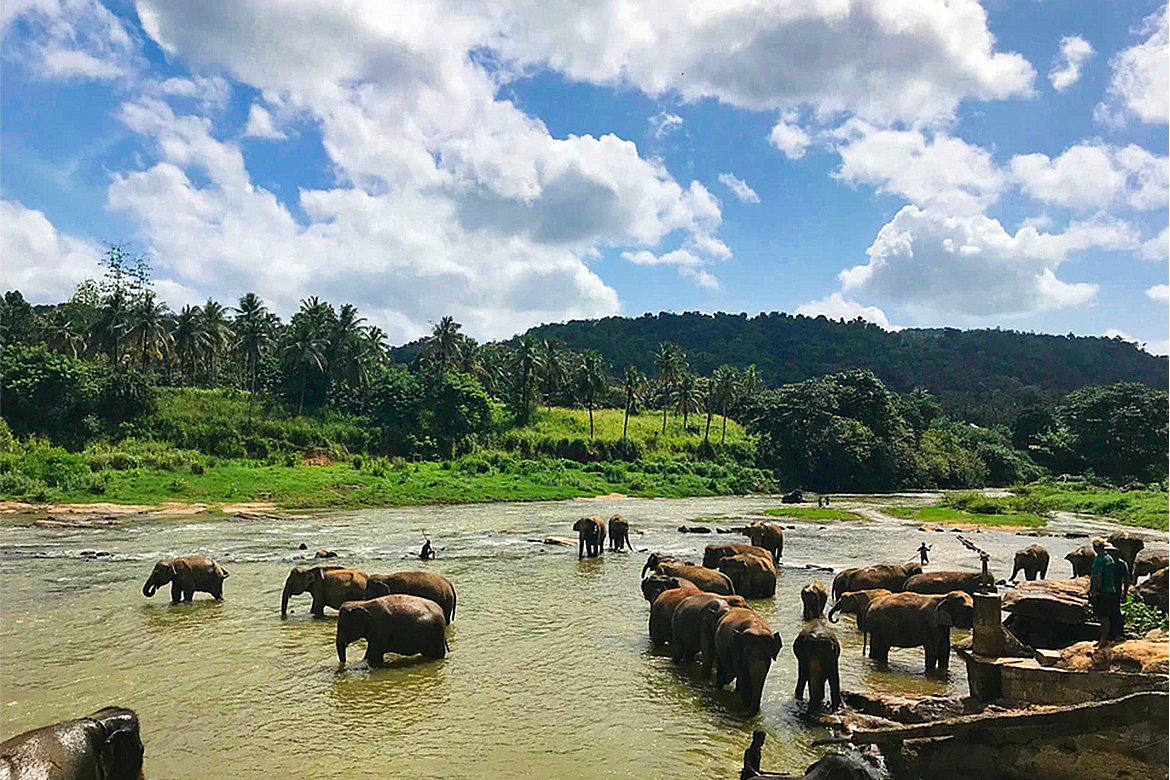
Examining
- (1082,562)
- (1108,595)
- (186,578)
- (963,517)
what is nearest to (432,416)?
(963,517)

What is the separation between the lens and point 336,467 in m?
60.7

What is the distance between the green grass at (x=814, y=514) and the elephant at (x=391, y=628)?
117 feet

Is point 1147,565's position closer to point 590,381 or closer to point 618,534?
point 618,534

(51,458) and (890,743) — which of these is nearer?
(890,743)

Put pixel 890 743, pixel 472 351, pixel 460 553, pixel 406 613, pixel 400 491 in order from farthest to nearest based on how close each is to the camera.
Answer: pixel 472 351, pixel 400 491, pixel 460 553, pixel 406 613, pixel 890 743

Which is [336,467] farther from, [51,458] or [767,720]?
Answer: [767,720]

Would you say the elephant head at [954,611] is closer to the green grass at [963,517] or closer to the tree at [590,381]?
the green grass at [963,517]

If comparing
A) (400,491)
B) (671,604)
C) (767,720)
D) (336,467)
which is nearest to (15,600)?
(671,604)

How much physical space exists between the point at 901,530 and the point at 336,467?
39.4 meters

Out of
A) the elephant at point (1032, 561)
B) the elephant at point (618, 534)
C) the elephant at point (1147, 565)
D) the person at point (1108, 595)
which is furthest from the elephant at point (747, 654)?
the elephant at point (618, 534)

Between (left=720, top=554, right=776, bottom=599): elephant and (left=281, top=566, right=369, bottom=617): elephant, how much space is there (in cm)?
857

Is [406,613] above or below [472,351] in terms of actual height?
below

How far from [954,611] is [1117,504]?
44937 millimetres

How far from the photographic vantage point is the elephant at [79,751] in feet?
19.7
